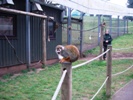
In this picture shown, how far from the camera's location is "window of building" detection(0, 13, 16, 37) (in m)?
8.15

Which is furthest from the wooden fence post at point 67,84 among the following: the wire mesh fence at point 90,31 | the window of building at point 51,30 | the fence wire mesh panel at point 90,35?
the fence wire mesh panel at point 90,35

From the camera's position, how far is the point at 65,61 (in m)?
2.47

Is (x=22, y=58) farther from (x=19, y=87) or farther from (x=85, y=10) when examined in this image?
(x=85, y=10)

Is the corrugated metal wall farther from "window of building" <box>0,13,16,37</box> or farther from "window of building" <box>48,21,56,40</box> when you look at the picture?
"window of building" <box>48,21,56,40</box>

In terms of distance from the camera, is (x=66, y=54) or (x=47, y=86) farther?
(x=47, y=86)

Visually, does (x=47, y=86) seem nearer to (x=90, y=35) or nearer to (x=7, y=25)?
(x=7, y=25)

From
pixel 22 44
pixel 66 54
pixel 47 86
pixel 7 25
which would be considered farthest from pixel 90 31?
pixel 66 54

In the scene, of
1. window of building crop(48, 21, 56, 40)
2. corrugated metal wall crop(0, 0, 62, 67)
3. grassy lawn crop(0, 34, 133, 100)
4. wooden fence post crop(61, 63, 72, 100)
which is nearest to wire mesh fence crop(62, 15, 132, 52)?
window of building crop(48, 21, 56, 40)

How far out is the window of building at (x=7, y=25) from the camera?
321 inches

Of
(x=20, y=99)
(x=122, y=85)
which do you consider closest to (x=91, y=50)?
(x=122, y=85)

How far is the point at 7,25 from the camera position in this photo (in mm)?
8438

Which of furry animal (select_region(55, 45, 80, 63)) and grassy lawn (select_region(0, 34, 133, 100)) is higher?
furry animal (select_region(55, 45, 80, 63))

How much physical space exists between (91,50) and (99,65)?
6.10m

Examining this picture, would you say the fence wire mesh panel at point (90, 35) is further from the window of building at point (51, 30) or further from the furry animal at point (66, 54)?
the furry animal at point (66, 54)
